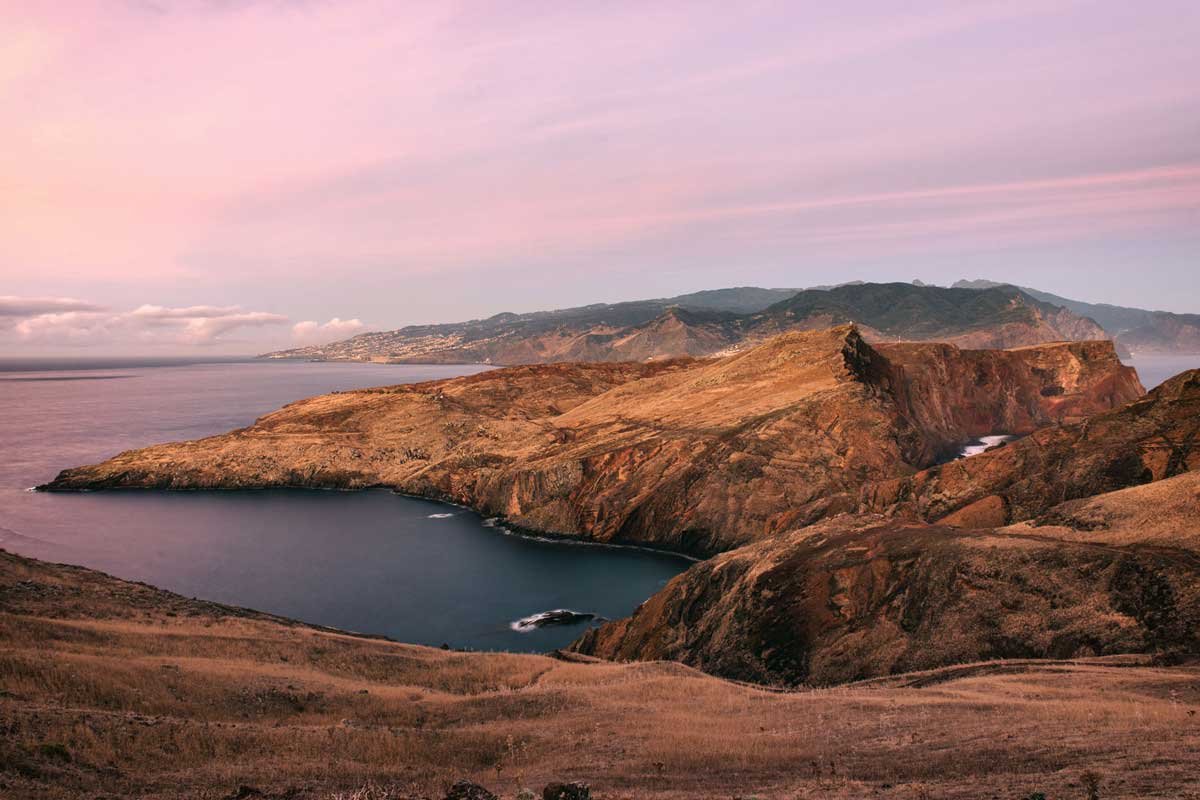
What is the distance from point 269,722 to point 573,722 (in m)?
8.15

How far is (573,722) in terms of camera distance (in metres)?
18.8

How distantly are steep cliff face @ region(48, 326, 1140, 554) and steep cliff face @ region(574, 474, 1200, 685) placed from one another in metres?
18.0

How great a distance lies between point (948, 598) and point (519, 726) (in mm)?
A: 20062

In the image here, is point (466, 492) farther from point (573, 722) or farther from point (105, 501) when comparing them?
point (573, 722)

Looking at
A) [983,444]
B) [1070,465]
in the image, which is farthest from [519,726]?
[983,444]

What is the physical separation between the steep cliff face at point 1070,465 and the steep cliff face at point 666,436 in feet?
25.2

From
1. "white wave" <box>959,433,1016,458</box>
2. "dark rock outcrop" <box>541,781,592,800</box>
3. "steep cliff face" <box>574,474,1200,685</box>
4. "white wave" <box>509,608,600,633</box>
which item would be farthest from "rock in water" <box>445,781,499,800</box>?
"white wave" <box>959,433,1016,458</box>

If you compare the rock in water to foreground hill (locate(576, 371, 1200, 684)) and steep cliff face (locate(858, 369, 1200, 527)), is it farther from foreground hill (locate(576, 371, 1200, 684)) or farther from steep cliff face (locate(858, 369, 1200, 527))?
steep cliff face (locate(858, 369, 1200, 527))

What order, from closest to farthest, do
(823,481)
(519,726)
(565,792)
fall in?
(565,792) < (519,726) < (823,481)

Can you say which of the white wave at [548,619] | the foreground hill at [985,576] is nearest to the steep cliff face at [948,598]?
the foreground hill at [985,576]

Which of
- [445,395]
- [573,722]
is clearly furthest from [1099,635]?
[445,395]

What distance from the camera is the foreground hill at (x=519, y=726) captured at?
11914 millimetres

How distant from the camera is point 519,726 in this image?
18.5m

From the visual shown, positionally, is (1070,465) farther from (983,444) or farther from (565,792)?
(983,444)
